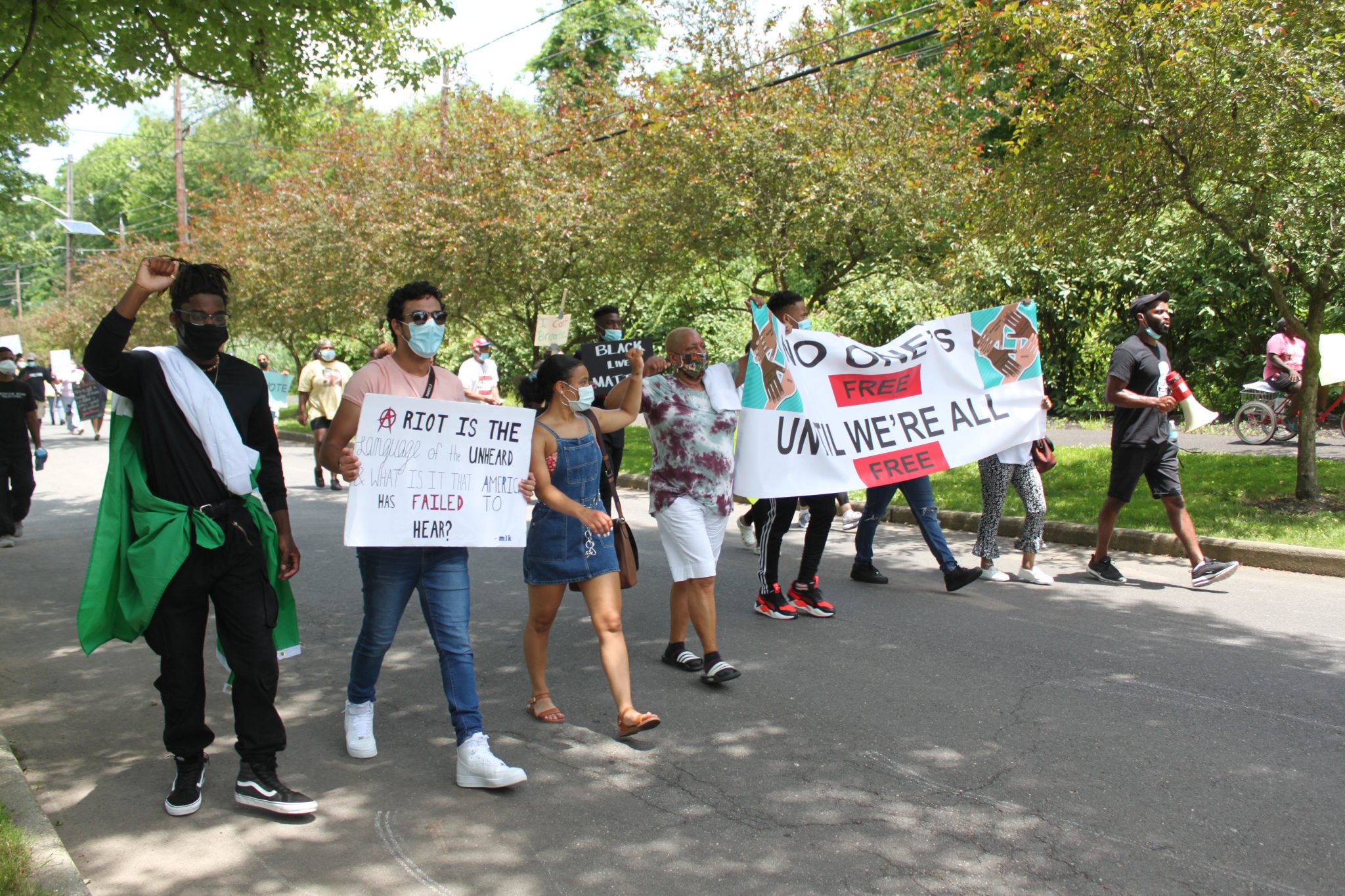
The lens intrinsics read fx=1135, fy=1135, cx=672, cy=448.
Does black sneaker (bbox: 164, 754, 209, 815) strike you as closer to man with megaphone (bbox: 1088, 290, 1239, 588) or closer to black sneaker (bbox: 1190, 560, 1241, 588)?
man with megaphone (bbox: 1088, 290, 1239, 588)

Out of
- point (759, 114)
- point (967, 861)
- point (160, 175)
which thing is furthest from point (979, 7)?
point (160, 175)

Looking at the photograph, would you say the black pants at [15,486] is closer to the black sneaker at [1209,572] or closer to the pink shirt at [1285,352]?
the black sneaker at [1209,572]

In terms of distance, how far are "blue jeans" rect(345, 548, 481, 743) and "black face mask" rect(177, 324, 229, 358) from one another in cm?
95

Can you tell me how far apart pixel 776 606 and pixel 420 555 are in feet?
9.92

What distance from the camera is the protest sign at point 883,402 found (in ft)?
21.7

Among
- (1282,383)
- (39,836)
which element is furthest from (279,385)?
(1282,383)

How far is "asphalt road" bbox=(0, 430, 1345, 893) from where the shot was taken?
3.67m

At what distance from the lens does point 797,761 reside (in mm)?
4574

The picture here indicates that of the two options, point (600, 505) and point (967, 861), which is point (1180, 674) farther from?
point (600, 505)

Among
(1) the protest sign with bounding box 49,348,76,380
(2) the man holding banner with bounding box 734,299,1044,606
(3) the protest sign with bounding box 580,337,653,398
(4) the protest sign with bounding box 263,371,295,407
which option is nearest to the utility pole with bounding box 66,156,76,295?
(1) the protest sign with bounding box 49,348,76,380

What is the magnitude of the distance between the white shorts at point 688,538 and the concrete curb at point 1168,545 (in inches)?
58.6

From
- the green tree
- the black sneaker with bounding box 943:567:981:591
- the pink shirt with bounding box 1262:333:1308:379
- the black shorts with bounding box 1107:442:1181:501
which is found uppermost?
the green tree

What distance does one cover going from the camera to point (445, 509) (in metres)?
4.48

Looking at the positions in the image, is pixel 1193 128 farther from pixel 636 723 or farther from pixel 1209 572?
pixel 636 723
